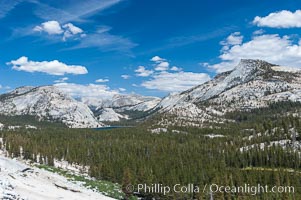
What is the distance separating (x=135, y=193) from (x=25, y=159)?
278ft

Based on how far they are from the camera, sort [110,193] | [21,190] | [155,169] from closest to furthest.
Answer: [21,190] → [110,193] → [155,169]

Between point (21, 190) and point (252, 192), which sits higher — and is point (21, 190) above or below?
above

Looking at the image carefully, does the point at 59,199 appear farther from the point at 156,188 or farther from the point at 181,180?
the point at 181,180

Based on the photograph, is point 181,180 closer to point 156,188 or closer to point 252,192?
point 156,188

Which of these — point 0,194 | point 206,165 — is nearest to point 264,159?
point 206,165

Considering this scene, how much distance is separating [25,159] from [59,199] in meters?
133

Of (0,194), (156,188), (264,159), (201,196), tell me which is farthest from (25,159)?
(0,194)

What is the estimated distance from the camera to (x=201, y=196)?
119m

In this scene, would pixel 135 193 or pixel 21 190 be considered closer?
pixel 21 190

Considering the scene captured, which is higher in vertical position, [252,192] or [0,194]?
[0,194]

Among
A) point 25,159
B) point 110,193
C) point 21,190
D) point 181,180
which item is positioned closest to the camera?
point 21,190

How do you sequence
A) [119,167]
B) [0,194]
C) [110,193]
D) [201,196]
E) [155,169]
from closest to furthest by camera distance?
1. [0,194]
2. [201,196]
3. [110,193]
4. [155,169]
5. [119,167]

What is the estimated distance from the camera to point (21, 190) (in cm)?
6994

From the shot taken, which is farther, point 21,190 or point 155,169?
point 155,169
